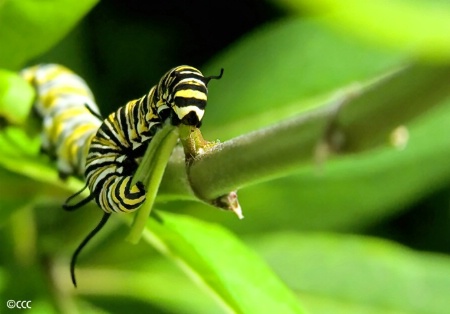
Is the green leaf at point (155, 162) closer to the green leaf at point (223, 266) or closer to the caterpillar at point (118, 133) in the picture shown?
the caterpillar at point (118, 133)

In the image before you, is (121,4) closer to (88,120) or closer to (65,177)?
(88,120)

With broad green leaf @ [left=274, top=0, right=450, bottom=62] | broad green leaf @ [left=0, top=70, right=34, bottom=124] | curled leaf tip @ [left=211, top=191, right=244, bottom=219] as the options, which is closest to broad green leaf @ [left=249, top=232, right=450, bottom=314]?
broad green leaf @ [left=0, top=70, right=34, bottom=124]

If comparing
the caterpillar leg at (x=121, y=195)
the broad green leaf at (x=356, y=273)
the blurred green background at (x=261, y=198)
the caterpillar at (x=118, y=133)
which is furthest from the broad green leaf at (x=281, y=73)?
the caterpillar leg at (x=121, y=195)

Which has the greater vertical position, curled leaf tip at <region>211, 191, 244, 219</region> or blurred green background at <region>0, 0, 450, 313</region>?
blurred green background at <region>0, 0, 450, 313</region>

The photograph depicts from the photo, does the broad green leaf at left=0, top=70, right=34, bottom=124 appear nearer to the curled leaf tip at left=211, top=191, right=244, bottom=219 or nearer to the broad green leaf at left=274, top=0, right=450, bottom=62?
the curled leaf tip at left=211, top=191, right=244, bottom=219

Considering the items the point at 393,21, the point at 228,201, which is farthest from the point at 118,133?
the point at 393,21

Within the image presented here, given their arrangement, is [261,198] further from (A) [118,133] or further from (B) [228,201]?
(B) [228,201]
